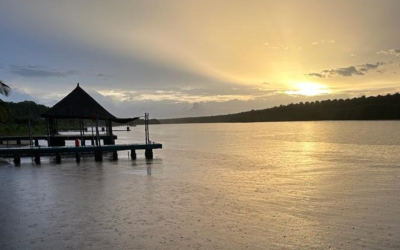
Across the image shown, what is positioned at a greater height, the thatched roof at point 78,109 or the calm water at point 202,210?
the thatched roof at point 78,109

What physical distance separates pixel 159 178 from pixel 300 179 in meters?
7.09

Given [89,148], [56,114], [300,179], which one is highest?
[56,114]

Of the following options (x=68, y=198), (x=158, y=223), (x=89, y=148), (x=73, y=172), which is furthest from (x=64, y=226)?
(x=89, y=148)

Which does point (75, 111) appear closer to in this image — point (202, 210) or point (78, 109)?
point (78, 109)

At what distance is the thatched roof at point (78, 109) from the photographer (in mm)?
26562

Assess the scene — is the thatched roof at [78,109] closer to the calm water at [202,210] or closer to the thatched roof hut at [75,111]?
the thatched roof hut at [75,111]

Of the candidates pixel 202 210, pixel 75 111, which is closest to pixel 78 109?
pixel 75 111

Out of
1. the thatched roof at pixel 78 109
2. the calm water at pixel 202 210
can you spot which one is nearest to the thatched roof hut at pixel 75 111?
the thatched roof at pixel 78 109

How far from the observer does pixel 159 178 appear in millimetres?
16938

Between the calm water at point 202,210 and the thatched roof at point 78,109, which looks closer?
the calm water at point 202,210

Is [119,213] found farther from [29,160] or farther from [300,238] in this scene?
[29,160]

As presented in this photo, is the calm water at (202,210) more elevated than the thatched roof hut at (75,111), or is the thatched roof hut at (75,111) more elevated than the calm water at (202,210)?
the thatched roof hut at (75,111)

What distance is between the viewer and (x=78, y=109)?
89.5ft

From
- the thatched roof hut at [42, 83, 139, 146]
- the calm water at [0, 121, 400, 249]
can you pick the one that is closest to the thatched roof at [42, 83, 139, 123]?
the thatched roof hut at [42, 83, 139, 146]
